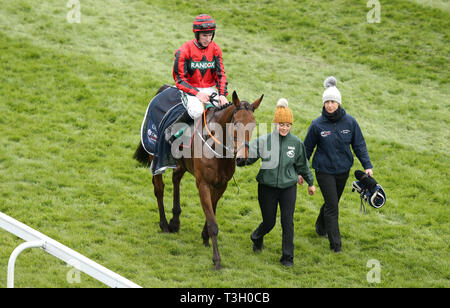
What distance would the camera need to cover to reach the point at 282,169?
6.42 meters

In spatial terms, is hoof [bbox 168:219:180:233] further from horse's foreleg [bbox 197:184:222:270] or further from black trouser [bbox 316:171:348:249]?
black trouser [bbox 316:171:348:249]

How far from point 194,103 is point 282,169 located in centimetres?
126

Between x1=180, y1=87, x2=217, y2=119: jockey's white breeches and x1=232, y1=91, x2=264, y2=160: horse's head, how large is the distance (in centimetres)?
81

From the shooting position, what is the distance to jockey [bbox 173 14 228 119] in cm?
663

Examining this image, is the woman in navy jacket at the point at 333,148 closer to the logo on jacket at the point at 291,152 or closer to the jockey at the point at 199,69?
the logo on jacket at the point at 291,152

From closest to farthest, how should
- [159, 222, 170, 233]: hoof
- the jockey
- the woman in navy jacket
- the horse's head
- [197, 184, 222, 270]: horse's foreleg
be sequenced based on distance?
the horse's head → [197, 184, 222, 270]: horse's foreleg → the jockey → the woman in navy jacket → [159, 222, 170, 233]: hoof

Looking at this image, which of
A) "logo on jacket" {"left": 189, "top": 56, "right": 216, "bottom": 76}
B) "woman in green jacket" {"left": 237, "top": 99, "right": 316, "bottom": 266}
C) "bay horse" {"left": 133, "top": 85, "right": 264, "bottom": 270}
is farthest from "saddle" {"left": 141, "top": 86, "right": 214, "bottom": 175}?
"woman in green jacket" {"left": 237, "top": 99, "right": 316, "bottom": 266}

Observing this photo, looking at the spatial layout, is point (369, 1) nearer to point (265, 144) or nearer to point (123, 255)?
point (265, 144)

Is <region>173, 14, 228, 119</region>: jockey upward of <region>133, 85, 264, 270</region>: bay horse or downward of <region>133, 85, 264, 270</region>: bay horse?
upward

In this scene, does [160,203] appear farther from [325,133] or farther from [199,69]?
[325,133]

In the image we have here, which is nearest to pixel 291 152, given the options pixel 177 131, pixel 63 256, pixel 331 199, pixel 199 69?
pixel 331 199

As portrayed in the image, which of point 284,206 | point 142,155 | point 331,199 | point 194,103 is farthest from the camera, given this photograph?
point 142,155

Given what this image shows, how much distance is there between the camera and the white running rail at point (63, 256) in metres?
4.04

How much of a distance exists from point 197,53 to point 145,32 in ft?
23.9
